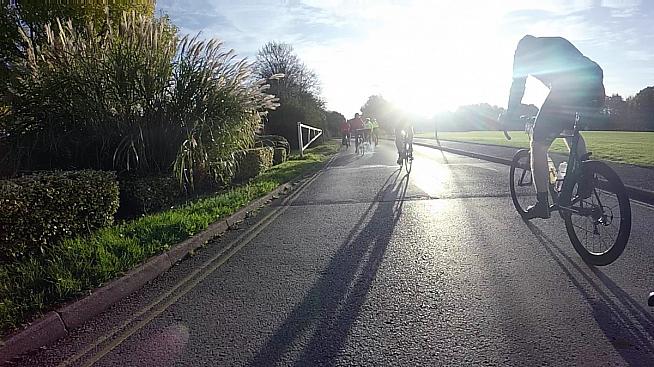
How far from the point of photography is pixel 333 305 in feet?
12.0

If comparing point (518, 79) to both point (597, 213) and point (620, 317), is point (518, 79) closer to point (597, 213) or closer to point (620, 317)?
point (597, 213)

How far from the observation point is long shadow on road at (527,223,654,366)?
278cm

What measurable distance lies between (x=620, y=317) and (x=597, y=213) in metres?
1.29

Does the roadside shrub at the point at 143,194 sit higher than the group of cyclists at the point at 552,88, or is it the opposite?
the group of cyclists at the point at 552,88

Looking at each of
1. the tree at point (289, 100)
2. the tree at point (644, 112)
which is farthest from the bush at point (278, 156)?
the tree at point (644, 112)

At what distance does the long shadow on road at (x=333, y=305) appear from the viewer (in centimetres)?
294

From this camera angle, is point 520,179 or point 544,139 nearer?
point 544,139

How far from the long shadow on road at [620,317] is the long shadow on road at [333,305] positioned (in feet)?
5.29

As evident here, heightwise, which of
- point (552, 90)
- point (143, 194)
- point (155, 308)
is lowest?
point (155, 308)

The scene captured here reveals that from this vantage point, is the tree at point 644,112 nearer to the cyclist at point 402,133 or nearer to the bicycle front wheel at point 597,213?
the cyclist at point 402,133

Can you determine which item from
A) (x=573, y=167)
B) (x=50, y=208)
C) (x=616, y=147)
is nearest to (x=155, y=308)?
(x=50, y=208)

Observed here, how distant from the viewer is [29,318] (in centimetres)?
330

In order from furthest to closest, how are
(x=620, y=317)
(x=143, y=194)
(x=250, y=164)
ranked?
(x=250, y=164), (x=143, y=194), (x=620, y=317)

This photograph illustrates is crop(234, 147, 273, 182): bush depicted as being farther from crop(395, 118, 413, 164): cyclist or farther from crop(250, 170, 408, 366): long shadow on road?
crop(250, 170, 408, 366): long shadow on road
